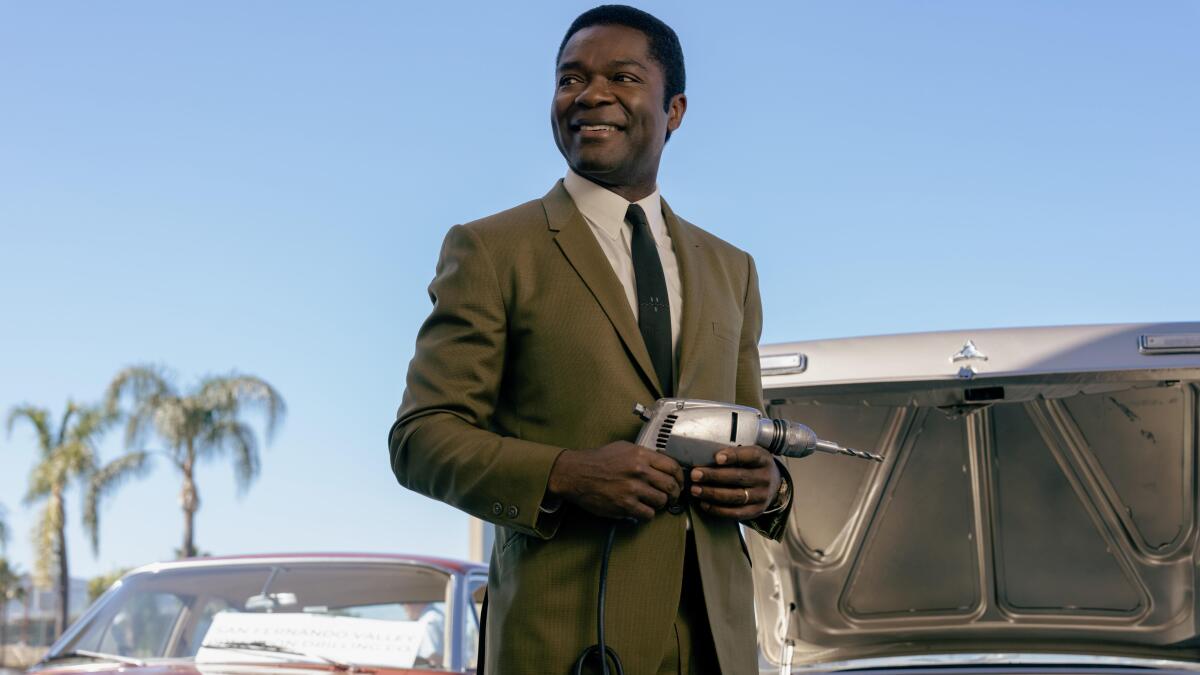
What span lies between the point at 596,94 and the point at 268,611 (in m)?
4.33

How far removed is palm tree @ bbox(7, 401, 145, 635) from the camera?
1276 inches

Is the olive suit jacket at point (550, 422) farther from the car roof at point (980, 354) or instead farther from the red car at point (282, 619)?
the red car at point (282, 619)

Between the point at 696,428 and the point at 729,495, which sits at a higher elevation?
the point at 696,428

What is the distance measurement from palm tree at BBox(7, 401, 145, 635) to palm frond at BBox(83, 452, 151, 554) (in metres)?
0.03

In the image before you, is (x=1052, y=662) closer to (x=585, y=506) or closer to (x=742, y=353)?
(x=742, y=353)

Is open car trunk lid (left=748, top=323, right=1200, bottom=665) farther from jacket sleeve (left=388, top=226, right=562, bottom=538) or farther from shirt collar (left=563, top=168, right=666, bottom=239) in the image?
jacket sleeve (left=388, top=226, right=562, bottom=538)

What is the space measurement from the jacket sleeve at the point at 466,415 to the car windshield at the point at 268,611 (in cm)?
370

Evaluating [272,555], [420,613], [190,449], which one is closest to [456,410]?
[420,613]

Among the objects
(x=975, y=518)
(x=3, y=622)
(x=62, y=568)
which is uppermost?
(x=975, y=518)

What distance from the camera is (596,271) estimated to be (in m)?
2.19

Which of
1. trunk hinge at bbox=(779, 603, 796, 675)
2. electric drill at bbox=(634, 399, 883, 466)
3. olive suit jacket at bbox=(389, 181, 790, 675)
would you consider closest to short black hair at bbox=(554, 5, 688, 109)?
olive suit jacket at bbox=(389, 181, 790, 675)

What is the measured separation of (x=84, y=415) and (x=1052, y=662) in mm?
31804

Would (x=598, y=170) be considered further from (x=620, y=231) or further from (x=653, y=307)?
(x=653, y=307)

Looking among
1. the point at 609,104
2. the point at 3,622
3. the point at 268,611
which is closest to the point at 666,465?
the point at 609,104
